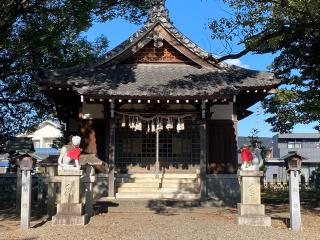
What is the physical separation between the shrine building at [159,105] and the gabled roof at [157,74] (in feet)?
0.12

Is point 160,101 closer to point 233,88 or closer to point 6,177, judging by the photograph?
point 233,88

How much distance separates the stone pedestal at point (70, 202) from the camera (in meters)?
11.2

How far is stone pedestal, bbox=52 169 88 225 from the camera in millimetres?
11156

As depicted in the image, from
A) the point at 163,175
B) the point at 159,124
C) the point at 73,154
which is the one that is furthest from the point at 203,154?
the point at 73,154

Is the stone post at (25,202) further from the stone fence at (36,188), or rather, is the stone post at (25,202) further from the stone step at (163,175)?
the stone step at (163,175)

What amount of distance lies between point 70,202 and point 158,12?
10671 millimetres

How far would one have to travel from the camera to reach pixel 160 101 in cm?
1561

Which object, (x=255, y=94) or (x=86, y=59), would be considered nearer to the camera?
(x=255, y=94)

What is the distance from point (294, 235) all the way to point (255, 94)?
824 centimetres

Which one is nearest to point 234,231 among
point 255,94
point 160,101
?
point 160,101

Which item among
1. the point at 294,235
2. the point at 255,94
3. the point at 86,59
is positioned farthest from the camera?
the point at 86,59

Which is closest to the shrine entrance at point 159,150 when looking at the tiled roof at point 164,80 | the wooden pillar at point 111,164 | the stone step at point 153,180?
the stone step at point 153,180

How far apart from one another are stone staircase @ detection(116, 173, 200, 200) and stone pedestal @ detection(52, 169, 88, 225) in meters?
4.47

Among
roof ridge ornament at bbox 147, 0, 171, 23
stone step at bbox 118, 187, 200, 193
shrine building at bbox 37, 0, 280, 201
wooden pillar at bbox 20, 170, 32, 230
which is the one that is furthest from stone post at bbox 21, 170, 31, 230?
roof ridge ornament at bbox 147, 0, 171, 23
